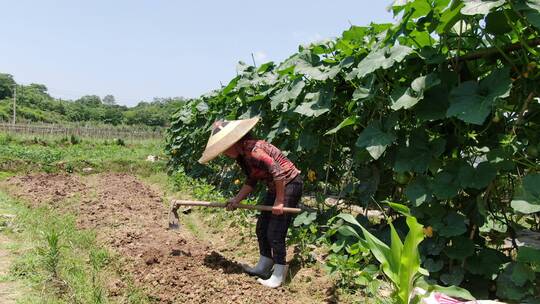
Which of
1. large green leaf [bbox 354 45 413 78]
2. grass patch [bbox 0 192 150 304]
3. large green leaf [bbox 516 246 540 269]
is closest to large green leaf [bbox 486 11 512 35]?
large green leaf [bbox 354 45 413 78]

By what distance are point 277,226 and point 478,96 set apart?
1755 mm

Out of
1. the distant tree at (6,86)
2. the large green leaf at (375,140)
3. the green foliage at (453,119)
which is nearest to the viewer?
the green foliage at (453,119)

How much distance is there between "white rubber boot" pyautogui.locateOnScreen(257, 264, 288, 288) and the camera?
→ 352 centimetres

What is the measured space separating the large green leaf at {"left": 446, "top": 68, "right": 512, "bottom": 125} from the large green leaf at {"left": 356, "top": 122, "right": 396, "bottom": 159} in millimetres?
572

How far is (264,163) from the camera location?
11.4 ft

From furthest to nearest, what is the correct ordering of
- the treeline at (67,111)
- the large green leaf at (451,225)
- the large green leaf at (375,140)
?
the treeline at (67,111), the large green leaf at (375,140), the large green leaf at (451,225)

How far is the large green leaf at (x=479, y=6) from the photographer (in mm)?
2369

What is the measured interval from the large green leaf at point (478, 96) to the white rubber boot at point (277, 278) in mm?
1754

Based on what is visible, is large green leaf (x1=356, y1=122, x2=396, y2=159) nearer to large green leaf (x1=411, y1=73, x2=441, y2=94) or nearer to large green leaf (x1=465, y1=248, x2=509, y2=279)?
large green leaf (x1=411, y1=73, x2=441, y2=94)

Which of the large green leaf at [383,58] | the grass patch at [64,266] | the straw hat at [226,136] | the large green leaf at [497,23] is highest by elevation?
the large green leaf at [497,23]

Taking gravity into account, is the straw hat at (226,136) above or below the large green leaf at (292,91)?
below

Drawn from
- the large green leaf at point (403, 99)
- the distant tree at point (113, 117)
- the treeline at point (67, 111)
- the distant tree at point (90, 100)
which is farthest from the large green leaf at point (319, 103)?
the distant tree at point (90, 100)

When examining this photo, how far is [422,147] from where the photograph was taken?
3066mm

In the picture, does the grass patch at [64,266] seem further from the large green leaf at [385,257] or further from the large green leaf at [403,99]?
the large green leaf at [403,99]
